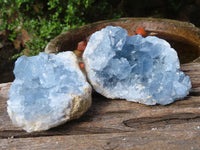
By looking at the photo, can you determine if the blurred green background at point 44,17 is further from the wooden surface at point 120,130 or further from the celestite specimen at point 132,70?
the wooden surface at point 120,130

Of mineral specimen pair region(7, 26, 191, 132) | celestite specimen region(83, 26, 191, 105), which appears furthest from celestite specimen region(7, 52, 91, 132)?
celestite specimen region(83, 26, 191, 105)

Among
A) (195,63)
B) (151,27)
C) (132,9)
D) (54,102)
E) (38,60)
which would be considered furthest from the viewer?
(132,9)

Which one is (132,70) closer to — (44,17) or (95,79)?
(95,79)

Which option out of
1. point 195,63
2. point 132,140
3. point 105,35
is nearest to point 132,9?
point 195,63

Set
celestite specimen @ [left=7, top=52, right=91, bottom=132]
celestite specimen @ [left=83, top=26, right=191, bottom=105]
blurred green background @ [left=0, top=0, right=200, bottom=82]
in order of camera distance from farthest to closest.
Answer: blurred green background @ [left=0, top=0, right=200, bottom=82]
celestite specimen @ [left=83, top=26, right=191, bottom=105]
celestite specimen @ [left=7, top=52, right=91, bottom=132]

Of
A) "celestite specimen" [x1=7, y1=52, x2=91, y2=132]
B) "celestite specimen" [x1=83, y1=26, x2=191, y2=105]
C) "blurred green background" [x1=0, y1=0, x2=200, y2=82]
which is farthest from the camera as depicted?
"blurred green background" [x1=0, y1=0, x2=200, y2=82]

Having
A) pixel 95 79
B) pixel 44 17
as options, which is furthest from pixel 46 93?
pixel 44 17

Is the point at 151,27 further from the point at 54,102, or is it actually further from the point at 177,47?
the point at 54,102

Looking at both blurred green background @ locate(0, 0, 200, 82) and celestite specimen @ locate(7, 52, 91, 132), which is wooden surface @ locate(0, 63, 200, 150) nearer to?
celestite specimen @ locate(7, 52, 91, 132)
